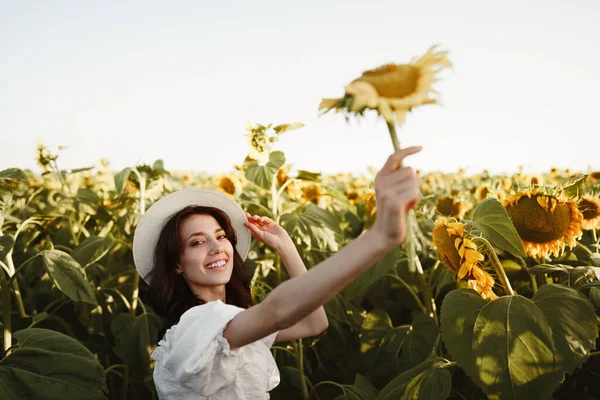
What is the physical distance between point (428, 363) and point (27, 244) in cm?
312

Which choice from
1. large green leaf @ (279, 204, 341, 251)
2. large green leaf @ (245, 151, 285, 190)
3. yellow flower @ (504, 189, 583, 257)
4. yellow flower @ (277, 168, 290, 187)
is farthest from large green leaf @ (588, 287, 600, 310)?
yellow flower @ (277, 168, 290, 187)

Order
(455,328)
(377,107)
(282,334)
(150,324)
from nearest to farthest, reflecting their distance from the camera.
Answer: (377,107) → (455,328) → (282,334) → (150,324)

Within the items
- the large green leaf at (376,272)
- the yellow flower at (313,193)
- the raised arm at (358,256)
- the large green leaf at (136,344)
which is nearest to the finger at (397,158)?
the raised arm at (358,256)

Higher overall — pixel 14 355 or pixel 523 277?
pixel 14 355

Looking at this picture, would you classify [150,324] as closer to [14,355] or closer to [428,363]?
[14,355]

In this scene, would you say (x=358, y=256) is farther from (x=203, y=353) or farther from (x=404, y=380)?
(x=404, y=380)

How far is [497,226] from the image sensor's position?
198cm

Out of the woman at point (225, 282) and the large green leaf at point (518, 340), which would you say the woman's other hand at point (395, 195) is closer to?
the woman at point (225, 282)

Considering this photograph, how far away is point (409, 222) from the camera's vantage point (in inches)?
47.9

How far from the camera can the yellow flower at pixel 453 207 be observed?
428cm

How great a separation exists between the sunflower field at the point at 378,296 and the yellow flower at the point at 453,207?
3 cm

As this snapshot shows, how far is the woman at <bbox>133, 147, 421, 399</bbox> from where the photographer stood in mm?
1235

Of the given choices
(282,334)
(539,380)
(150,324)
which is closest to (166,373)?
(282,334)

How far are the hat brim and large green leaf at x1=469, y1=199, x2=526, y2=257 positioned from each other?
0.91 m
